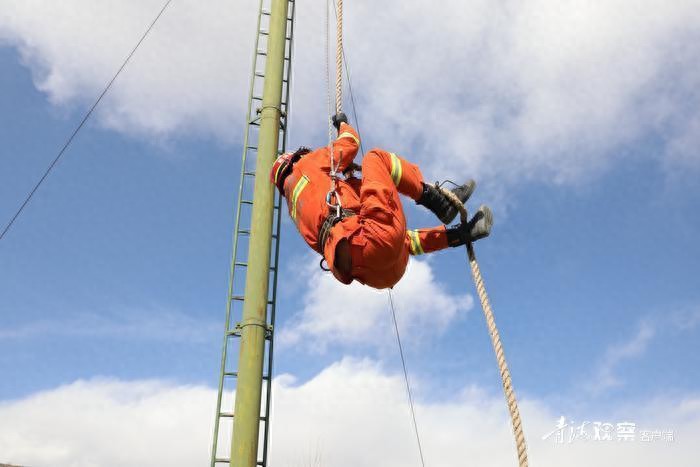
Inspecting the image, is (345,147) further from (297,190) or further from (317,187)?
(297,190)

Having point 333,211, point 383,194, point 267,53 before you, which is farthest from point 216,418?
point 267,53

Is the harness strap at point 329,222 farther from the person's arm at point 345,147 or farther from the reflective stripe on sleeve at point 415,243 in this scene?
the reflective stripe on sleeve at point 415,243

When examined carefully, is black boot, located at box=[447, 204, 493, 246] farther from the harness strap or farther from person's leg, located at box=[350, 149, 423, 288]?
the harness strap

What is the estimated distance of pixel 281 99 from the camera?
6.19m

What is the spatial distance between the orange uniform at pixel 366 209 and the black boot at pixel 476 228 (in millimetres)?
122

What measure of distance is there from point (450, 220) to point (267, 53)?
3.31 meters

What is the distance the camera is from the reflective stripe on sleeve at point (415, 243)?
14.5 ft

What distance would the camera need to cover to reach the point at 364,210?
143 inches

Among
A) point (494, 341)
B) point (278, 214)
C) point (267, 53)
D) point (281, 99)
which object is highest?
point (267, 53)

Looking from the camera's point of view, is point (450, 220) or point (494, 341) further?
point (450, 220)

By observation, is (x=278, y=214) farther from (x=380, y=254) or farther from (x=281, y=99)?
(x=380, y=254)

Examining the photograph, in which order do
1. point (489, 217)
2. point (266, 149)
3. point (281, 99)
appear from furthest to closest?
point (281, 99) < point (266, 149) < point (489, 217)

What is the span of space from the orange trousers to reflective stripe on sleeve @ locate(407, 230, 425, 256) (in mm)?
305

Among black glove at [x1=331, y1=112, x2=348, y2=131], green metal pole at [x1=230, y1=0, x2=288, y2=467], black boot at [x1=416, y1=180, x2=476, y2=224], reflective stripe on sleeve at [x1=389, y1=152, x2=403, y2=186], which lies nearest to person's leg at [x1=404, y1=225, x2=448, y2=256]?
black boot at [x1=416, y1=180, x2=476, y2=224]
